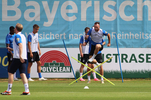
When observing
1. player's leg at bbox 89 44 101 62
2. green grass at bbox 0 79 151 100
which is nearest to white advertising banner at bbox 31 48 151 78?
player's leg at bbox 89 44 101 62

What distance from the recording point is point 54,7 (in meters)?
14.8

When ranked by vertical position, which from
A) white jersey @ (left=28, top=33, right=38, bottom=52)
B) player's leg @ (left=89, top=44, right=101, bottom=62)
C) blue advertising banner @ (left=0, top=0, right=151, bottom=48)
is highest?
blue advertising banner @ (left=0, top=0, right=151, bottom=48)

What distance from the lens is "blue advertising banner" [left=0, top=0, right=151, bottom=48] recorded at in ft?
47.9

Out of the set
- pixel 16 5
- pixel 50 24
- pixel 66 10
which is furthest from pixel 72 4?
pixel 16 5

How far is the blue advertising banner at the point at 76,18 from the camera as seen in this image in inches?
574

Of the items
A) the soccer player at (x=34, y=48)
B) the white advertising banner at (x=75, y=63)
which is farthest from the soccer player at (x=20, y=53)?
the white advertising banner at (x=75, y=63)

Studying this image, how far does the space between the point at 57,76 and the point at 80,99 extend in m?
7.14

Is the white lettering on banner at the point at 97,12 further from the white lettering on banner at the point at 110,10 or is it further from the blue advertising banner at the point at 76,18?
the white lettering on banner at the point at 110,10

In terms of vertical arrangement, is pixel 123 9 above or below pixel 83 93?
above

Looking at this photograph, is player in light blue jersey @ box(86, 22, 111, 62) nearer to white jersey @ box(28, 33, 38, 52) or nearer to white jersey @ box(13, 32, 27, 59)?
white jersey @ box(28, 33, 38, 52)

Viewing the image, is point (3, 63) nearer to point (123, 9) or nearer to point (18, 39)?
point (123, 9)

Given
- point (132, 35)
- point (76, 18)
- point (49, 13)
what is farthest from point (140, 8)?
point (49, 13)

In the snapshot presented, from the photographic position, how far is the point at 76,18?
14.7 meters

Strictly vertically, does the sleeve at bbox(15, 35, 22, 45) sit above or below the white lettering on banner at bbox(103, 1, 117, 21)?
below
